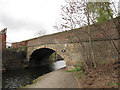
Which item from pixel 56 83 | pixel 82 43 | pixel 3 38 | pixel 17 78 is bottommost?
pixel 17 78

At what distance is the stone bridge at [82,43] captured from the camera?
626 centimetres

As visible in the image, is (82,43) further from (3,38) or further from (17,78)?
(3,38)

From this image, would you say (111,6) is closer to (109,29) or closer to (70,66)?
(109,29)


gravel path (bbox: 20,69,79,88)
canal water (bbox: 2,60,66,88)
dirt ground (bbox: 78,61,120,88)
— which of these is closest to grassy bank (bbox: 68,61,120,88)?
dirt ground (bbox: 78,61,120,88)

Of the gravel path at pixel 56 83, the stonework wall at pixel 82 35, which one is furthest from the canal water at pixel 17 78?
the stonework wall at pixel 82 35

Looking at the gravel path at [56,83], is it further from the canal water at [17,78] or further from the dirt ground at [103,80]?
the canal water at [17,78]

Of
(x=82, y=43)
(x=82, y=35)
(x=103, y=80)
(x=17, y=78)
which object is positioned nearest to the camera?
(x=103, y=80)

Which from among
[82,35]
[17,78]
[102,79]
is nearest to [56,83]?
[102,79]

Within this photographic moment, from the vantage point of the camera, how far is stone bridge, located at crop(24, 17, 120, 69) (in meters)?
6.26

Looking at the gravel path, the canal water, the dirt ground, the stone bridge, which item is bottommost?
the canal water

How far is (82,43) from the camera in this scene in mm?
7645

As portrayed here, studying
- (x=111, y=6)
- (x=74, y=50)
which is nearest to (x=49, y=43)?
(x=74, y=50)

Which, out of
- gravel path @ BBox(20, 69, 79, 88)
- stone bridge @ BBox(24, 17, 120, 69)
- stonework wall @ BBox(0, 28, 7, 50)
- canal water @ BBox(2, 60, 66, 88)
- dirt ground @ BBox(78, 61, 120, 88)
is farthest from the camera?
stonework wall @ BBox(0, 28, 7, 50)

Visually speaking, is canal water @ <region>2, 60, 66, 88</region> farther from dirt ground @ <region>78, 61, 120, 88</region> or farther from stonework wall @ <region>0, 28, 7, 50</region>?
dirt ground @ <region>78, 61, 120, 88</region>
